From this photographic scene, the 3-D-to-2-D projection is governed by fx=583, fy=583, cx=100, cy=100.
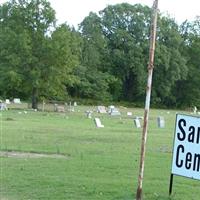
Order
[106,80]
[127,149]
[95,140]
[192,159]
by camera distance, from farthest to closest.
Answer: [106,80], [95,140], [127,149], [192,159]

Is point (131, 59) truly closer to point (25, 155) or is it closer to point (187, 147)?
point (25, 155)

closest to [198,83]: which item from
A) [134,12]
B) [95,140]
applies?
[134,12]

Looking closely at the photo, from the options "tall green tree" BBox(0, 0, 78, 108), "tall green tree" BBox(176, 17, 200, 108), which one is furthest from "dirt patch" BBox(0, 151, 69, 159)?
"tall green tree" BBox(176, 17, 200, 108)

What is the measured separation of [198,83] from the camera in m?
95.0

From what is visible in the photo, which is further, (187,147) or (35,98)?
(35,98)

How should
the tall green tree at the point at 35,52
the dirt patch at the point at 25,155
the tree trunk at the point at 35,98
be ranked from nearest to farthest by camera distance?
the dirt patch at the point at 25,155
the tall green tree at the point at 35,52
the tree trunk at the point at 35,98

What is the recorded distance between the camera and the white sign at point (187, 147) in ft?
28.6

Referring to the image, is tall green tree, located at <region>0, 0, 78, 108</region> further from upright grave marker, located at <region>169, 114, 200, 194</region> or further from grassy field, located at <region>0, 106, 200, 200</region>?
upright grave marker, located at <region>169, 114, 200, 194</region>

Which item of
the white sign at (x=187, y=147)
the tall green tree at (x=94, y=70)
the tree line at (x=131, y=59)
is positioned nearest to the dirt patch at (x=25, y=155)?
the white sign at (x=187, y=147)

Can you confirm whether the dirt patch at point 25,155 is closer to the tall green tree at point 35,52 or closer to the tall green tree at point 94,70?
the tall green tree at point 35,52

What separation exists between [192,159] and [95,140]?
549 inches

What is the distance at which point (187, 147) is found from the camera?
8812 mm

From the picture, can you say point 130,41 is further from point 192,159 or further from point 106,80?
point 192,159

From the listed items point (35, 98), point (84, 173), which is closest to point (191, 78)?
point (35, 98)
